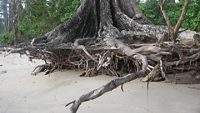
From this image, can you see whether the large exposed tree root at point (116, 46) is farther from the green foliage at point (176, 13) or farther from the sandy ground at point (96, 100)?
the green foliage at point (176, 13)

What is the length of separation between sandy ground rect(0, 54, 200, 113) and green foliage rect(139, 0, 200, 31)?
5.98 meters

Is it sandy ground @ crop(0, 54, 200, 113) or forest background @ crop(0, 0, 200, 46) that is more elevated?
forest background @ crop(0, 0, 200, 46)

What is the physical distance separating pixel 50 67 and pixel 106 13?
1.65 metres

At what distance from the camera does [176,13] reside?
45.2 feet

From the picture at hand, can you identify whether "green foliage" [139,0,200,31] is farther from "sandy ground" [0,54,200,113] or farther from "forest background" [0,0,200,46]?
"sandy ground" [0,54,200,113]

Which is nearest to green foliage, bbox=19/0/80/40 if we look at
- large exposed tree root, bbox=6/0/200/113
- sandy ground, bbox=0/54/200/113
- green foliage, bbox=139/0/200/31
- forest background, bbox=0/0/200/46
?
forest background, bbox=0/0/200/46

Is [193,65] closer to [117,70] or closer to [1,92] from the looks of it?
[117,70]

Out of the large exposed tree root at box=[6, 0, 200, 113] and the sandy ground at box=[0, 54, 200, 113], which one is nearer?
the sandy ground at box=[0, 54, 200, 113]

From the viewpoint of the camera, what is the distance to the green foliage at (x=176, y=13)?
492 inches

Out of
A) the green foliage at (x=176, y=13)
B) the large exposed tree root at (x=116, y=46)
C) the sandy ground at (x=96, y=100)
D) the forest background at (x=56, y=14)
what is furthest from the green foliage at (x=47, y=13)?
the sandy ground at (x=96, y=100)

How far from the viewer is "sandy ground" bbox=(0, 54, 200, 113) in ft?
16.9

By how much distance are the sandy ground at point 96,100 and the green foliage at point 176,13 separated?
598 centimetres

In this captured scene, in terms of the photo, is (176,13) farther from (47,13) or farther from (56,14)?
(47,13)

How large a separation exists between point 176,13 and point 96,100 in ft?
29.1
